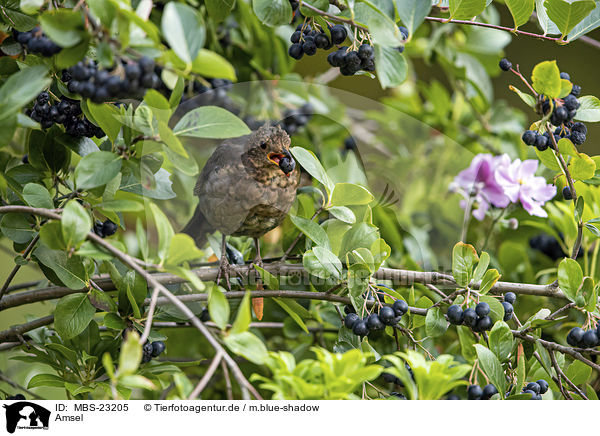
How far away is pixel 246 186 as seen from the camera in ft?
2.99

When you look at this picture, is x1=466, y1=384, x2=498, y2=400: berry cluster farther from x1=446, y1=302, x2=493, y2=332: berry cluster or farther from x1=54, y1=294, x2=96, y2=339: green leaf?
x1=54, y1=294, x2=96, y2=339: green leaf

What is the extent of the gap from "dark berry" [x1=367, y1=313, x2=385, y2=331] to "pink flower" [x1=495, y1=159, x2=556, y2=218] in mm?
498

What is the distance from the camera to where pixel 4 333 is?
0.81m

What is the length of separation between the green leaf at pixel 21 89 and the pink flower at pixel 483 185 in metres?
0.93

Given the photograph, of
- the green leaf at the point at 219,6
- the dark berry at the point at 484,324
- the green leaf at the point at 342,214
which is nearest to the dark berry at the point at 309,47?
the green leaf at the point at 219,6

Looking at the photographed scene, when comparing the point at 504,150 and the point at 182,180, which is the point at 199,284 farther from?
the point at 504,150

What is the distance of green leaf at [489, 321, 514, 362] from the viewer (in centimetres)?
70

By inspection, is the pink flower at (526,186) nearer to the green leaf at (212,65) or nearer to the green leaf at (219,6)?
the green leaf at (219,6)

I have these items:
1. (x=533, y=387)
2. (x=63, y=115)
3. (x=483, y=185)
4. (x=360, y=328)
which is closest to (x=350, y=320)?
(x=360, y=328)

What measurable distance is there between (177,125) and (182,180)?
0.74ft

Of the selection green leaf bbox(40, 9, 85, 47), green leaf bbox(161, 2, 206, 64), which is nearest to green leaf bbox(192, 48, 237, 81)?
green leaf bbox(161, 2, 206, 64)

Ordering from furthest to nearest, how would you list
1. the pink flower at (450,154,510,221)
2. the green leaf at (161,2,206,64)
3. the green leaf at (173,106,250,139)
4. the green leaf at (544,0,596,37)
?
the pink flower at (450,154,510,221) < the green leaf at (544,0,596,37) < the green leaf at (173,106,250,139) < the green leaf at (161,2,206,64)
